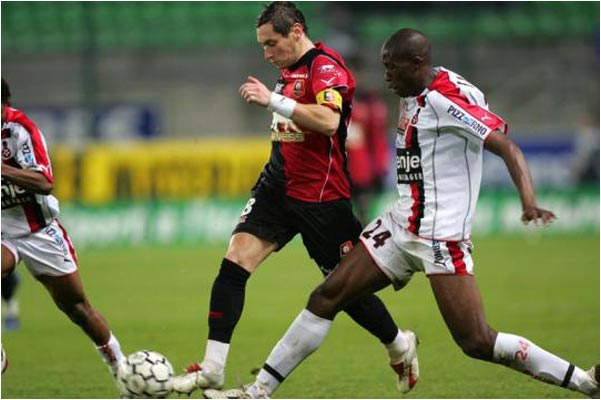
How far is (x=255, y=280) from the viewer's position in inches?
624

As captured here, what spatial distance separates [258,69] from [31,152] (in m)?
18.4

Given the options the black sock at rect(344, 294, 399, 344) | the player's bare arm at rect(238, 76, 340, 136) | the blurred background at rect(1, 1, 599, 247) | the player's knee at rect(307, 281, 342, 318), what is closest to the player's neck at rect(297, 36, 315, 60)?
the player's bare arm at rect(238, 76, 340, 136)

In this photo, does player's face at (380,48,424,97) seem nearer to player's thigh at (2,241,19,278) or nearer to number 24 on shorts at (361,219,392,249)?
number 24 on shorts at (361,219,392,249)

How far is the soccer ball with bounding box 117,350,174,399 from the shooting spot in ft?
22.7

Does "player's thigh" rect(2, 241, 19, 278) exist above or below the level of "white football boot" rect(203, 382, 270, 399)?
above

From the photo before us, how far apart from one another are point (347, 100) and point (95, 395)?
246cm

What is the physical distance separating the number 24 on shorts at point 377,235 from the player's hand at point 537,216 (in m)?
1.11

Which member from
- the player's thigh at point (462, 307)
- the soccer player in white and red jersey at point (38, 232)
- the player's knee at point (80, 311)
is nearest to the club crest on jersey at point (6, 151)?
the soccer player in white and red jersey at point (38, 232)

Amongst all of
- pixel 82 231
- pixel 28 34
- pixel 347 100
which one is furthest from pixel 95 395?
pixel 28 34

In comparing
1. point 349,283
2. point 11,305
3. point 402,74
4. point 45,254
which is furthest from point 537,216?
A: point 11,305

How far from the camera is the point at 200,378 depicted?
711 centimetres

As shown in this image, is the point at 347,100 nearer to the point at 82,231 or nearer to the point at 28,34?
the point at 82,231

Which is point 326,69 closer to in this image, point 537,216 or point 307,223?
point 307,223

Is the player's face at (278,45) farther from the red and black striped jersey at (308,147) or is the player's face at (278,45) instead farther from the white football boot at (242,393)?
the white football boot at (242,393)
